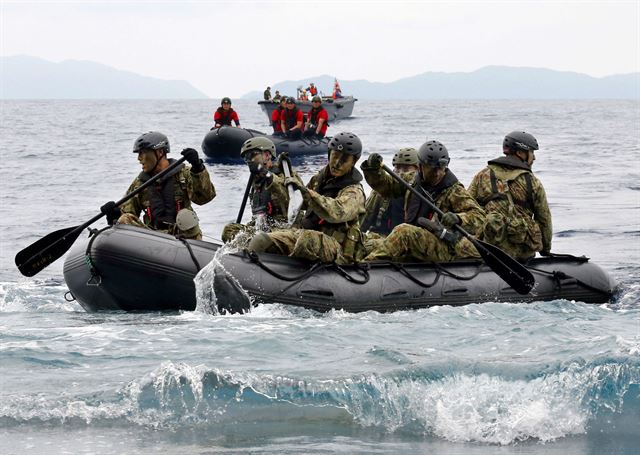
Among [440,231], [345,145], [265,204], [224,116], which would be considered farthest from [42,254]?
[224,116]

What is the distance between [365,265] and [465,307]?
1.07 meters

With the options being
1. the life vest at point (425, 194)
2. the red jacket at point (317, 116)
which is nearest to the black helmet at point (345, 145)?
the life vest at point (425, 194)

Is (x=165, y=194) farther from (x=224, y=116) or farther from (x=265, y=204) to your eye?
(x=224, y=116)

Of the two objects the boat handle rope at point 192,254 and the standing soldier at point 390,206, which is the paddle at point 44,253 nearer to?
the boat handle rope at point 192,254

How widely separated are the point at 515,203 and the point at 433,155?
140 cm

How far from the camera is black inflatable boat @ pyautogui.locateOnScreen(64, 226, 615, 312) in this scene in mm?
10164

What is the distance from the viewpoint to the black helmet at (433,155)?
426 inches

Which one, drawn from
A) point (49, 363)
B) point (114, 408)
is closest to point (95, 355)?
point (49, 363)

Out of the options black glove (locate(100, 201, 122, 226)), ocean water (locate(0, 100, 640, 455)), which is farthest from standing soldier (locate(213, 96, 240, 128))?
black glove (locate(100, 201, 122, 226))

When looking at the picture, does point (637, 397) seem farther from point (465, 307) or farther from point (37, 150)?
point (37, 150)

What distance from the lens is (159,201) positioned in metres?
11.3

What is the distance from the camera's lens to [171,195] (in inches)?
444

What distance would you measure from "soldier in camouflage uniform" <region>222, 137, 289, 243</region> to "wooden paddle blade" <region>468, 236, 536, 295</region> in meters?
2.06

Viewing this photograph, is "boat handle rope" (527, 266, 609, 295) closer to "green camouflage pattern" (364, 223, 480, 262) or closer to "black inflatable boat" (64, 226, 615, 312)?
"black inflatable boat" (64, 226, 615, 312)
